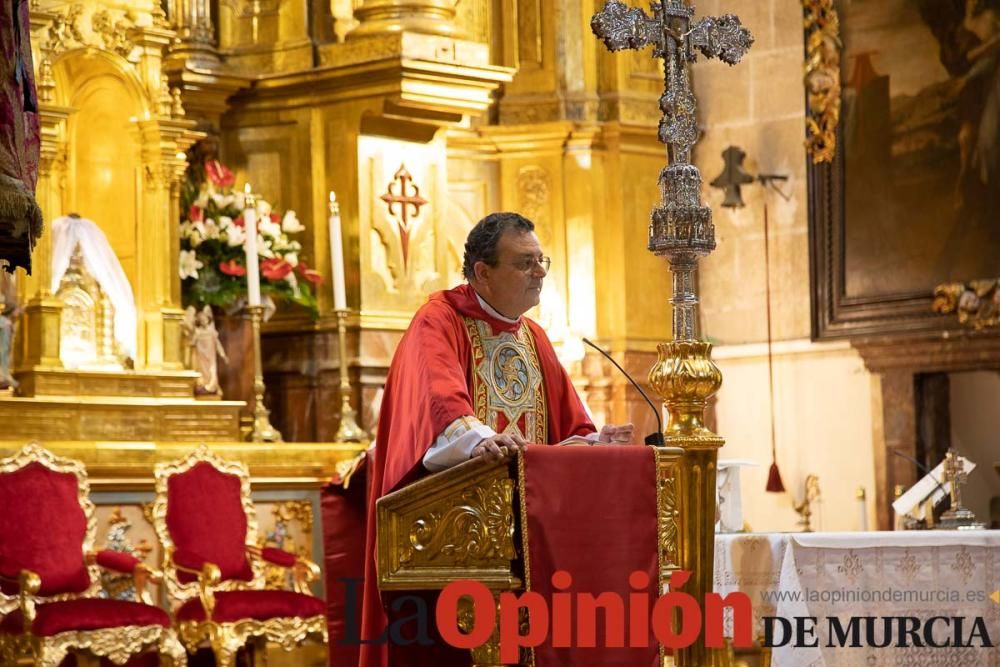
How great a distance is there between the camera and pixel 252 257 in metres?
8.86

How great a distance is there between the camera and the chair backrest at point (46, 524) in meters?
7.38

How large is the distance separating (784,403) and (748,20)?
2526mm

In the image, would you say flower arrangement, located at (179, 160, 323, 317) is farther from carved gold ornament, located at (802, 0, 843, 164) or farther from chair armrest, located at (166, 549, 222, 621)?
carved gold ornament, located at (802, 0, 843, 164)

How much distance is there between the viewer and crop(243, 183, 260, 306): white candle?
A: 346 inches

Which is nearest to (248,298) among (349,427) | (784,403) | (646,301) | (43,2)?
(349,427)

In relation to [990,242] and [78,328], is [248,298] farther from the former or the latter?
[990,242]

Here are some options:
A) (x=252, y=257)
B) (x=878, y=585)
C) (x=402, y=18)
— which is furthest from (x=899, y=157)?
(x=878, y=585)

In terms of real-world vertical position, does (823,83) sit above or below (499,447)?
above

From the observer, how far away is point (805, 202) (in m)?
11.5

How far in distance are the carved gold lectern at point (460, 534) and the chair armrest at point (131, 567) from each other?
3.06m

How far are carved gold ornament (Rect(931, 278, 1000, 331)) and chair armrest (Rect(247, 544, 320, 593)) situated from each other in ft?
14.3

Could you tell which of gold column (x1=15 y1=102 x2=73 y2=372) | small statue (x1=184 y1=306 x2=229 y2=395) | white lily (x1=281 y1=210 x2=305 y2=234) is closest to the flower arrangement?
small statue (x1=184 y1=306 x2=229 y2=395)

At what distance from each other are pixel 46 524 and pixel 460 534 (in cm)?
316

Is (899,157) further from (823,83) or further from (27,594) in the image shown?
(27,594)
